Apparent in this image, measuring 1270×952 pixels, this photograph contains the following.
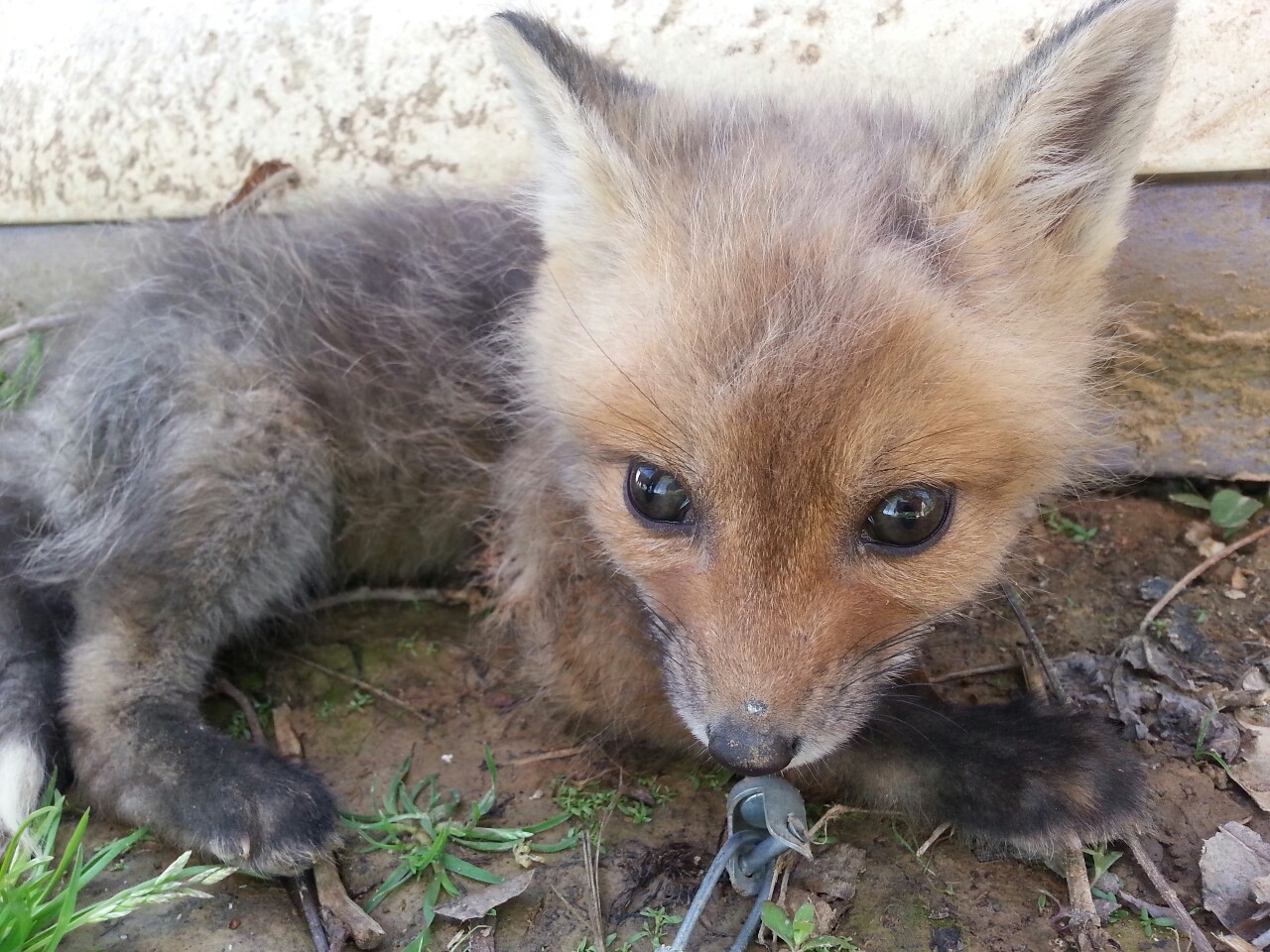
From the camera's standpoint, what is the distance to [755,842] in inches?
81.5

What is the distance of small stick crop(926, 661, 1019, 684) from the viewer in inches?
98.4

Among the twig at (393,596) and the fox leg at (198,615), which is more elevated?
the fox leg at (198,615)

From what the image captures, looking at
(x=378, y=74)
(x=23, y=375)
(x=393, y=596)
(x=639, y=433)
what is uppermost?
(x=378, y=74)

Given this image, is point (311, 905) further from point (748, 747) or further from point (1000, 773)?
point (1000, 773)

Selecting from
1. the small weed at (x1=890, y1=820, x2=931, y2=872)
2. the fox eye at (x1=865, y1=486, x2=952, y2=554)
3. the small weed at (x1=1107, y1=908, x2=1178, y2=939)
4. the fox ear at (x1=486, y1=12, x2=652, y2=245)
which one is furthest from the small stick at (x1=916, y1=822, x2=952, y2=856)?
the fox ear at (x1=486, y1=12, x2=652, y2=245)

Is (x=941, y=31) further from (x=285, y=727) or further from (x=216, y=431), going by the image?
(x=285, y=727)

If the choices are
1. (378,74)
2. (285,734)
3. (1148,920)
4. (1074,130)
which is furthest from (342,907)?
(378,74)

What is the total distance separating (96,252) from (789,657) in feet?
11.0

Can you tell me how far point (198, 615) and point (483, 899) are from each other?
121 centimetres

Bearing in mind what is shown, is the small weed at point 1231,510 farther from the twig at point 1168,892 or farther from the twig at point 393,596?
the twig at point 393,596

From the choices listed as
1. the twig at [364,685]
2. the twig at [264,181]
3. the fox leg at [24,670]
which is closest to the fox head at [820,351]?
the twig at [364,685]

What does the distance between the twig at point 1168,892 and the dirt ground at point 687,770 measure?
0.04 metres

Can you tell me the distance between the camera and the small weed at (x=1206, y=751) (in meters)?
2.23

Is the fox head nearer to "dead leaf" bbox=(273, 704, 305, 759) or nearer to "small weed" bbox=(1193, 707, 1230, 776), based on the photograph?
"small weed" bbox=(1193, 707, 1230, 776)
